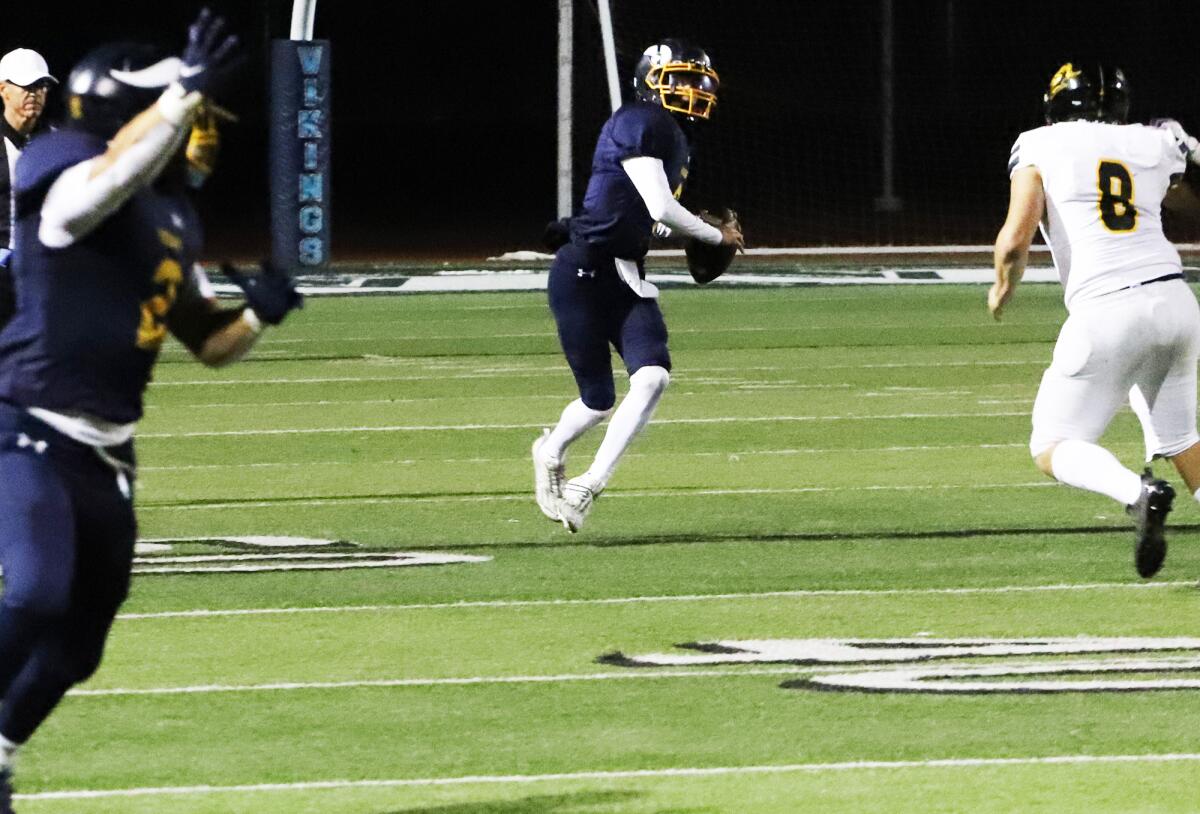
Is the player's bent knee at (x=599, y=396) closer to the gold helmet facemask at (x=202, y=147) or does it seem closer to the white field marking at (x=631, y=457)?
the white field marking at (x=631, y=457)

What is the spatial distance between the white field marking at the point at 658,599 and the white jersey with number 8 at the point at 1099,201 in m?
0.97

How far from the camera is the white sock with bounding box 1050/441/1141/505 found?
8.17 metres

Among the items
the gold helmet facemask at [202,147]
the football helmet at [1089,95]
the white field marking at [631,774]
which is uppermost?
the gold helmet facemask at [202,147]

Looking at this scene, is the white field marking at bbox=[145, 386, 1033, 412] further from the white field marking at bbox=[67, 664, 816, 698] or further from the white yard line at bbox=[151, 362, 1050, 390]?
the white field marking at bbox=[67, 664, 816, 698]

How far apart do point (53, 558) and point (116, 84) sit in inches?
37.9

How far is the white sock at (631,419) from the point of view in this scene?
10.1m

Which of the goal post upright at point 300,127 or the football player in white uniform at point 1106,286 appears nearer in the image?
the football player in white uniform at point 1106,286

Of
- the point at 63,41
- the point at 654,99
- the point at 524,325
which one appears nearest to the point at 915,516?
the point at 654,99

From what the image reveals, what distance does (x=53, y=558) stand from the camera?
5.34 m

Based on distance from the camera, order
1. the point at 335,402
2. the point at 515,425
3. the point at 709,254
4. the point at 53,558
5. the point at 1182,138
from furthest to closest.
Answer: the point at 335,402 → the point at 515,425 → the point at 709,254 → the point at 1182,138 → the point at 53,558

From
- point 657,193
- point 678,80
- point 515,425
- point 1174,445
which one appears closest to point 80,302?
point 1174,445

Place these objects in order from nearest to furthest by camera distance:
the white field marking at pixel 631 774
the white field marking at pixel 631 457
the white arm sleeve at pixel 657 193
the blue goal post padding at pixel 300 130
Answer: the white field marking at pixel 631 774 → the white arm sleeve at pixel 657 193 → the white field marking at pixel 631 457 → the blue goal post padding at pixel 300 130

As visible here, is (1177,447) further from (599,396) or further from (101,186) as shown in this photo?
(101,186)

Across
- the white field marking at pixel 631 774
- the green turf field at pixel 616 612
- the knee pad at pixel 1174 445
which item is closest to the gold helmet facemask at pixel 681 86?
the green turf field at pixel 616 612
